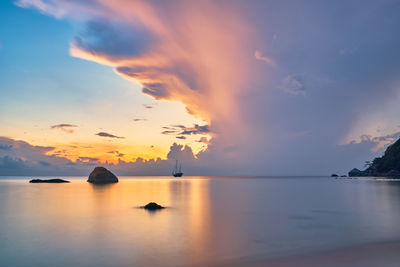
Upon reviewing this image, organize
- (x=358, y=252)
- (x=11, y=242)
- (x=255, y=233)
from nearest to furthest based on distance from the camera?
(x=358, y=252)
(x=11, y=242)
(x=255, y=233)

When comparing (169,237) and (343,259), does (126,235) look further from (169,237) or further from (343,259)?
(343,259)

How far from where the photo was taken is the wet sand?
15163 mm

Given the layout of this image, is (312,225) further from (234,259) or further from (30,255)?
(30,255)

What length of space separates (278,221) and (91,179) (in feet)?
472

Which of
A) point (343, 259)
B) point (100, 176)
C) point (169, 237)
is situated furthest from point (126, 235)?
point (100, 176)

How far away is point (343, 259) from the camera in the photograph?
1614 centimetres

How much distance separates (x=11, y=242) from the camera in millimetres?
22328

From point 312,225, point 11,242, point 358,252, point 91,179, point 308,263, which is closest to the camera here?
point 308,263

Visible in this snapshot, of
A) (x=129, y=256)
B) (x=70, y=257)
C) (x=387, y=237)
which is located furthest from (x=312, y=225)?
(x=70, y=257)

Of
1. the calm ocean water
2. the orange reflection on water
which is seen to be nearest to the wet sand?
the calm ocean water

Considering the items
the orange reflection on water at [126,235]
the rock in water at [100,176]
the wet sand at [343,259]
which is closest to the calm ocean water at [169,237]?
the orange reflection on water at [126,235]

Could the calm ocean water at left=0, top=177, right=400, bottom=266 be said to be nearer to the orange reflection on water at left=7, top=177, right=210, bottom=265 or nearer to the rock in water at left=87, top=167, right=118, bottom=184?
the orange reflection on water at left=7, top=177, right=210, bottom=265

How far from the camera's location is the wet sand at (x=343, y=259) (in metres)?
15.2

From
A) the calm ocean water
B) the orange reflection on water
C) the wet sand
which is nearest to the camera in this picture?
the wet sand
